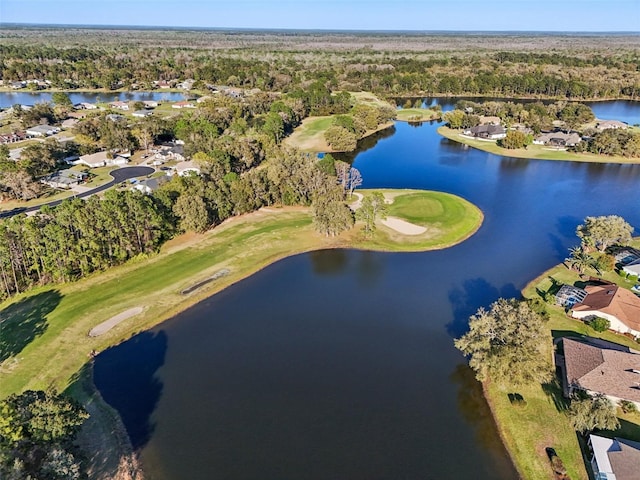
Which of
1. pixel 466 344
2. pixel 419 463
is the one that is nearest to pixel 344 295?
pixel 466 344

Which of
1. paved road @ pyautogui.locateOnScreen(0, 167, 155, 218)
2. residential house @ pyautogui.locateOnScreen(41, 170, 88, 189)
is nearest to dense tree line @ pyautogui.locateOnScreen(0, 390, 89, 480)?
paved road @ pyautogui.locateOnScreen(0, 167, 155, 218)

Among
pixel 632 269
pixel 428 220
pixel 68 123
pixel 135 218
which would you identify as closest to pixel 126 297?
pixel 135 218

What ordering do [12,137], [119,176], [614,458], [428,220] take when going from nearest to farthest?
[614,458] < [428,220] < [119,176] < [12,137]

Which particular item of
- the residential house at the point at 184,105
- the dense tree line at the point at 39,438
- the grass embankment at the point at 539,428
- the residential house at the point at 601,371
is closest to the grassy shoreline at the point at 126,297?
the dense tree line at the point at 39,438

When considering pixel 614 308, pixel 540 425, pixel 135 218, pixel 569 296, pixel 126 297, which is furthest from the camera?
pixel 135 218

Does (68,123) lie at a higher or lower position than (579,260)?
higher

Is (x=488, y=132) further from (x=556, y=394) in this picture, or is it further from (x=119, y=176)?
(x=556, y=394)

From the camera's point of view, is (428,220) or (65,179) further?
(65,179)
